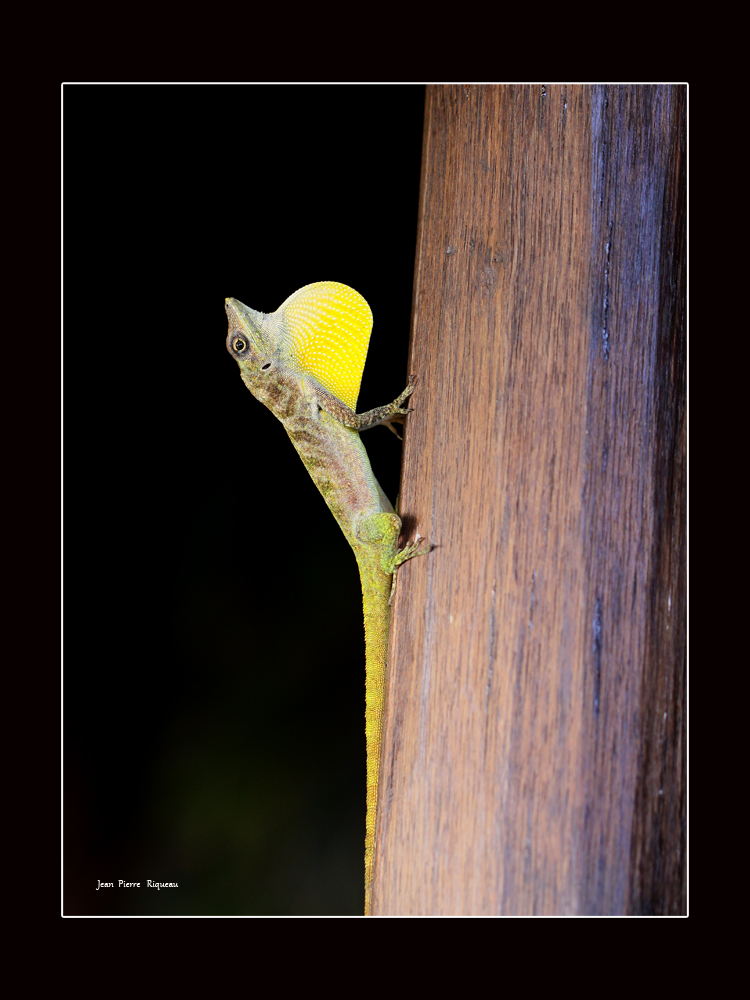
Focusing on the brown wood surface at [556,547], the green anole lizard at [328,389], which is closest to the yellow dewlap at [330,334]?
the green anole lizard at [328,389]

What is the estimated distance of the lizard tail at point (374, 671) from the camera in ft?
4.55

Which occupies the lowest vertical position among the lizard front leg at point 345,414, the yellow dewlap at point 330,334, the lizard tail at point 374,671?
the lizard tail at point 374,671

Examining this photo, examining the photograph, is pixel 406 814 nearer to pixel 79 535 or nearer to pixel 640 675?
pixel 640 675

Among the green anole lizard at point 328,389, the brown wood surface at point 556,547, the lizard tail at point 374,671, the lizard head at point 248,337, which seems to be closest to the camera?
the brown wood surface at point 556,547

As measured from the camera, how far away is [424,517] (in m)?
1.22

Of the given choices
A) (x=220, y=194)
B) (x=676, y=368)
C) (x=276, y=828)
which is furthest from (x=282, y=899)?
(x=220, y=194)

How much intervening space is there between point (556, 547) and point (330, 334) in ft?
2.75

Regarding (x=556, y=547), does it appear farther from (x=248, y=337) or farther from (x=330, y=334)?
(x=248, y=337)

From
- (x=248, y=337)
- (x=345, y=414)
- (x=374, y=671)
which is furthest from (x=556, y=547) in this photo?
(x=248, y=337)

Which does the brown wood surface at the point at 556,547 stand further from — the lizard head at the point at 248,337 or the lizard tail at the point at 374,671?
the lizard head at the point at 248,337

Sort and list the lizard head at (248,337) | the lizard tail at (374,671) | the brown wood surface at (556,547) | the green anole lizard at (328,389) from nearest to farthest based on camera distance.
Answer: the brown wood surface at (556,547) < the lizard tail at (374,671) < the green anole lizard at (328,389) < the lizard head at (248,337)

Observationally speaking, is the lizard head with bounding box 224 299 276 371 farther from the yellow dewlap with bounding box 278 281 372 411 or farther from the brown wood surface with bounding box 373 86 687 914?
the brown wood surface with bounding box 373 86 687 914

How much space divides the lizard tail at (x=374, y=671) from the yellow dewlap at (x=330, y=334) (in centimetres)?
46

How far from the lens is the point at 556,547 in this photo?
1004 millimetres
